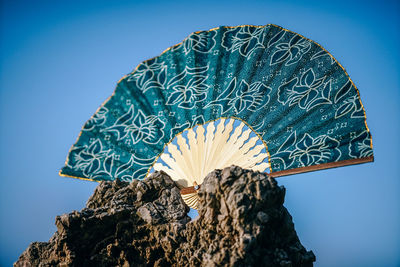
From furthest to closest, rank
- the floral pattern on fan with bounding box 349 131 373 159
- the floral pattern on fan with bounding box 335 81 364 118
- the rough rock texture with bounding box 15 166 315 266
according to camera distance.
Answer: the floral pattern on fan with bounding box 335 81 364 118 → the floral pattern on fan with bounding box 349 131 373 159 → the rough rock texture with bounding box 15 166 315 266

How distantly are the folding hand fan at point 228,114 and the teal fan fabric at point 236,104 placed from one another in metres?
0.01

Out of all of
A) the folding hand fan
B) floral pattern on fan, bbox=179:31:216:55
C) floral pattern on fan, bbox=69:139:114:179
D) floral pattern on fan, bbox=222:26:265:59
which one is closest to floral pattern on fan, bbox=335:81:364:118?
the folding hand fan

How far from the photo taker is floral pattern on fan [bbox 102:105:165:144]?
4.04 meters

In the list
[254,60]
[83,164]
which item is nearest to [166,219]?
[83,164]

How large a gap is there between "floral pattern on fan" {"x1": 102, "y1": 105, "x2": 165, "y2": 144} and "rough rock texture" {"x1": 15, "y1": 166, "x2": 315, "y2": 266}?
755 millimetres

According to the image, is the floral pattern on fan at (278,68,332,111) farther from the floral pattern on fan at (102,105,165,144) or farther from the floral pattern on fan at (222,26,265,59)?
the floral pattern on fan at (102,105,165,144)

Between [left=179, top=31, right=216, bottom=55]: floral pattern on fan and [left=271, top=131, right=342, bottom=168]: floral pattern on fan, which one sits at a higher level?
[left=179, top=31, right=216, bottom=55]: floral pattern on fan

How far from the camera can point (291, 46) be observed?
13.0 ft

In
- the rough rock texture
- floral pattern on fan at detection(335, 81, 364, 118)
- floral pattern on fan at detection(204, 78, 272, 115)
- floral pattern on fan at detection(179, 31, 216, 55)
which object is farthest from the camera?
floral pattern on fan at detection(179, 31, 216, 55)

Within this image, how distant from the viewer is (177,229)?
2.77 meters

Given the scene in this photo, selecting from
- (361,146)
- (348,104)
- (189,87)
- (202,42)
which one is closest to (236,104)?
(189,87)

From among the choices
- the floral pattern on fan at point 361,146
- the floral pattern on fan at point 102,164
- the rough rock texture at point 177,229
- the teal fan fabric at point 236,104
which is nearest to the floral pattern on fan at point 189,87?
the teal fan fabric at point 236,104

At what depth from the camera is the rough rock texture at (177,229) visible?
242cm

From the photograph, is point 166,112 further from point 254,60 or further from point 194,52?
point 254,60
